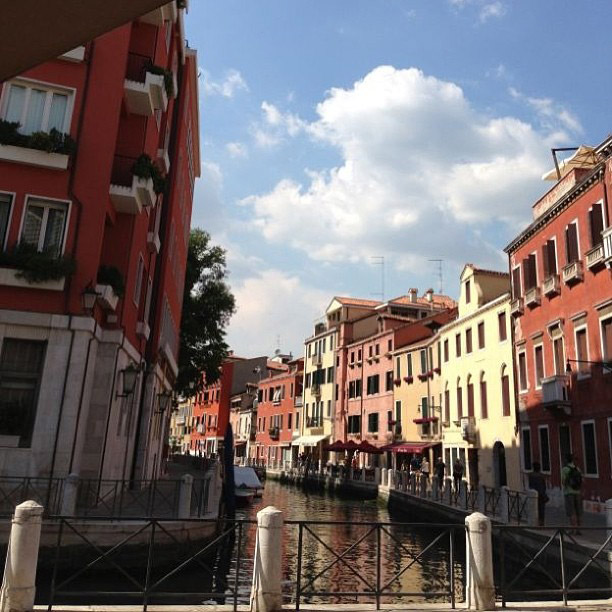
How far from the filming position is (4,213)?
14047mm

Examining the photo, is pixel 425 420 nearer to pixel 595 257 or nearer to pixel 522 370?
pixel 522 370

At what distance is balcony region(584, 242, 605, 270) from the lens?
64.9ft

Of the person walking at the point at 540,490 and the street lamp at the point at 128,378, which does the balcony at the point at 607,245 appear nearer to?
the person walking at the point at 540,490

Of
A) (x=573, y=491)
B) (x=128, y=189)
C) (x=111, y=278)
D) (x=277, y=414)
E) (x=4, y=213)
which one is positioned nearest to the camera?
(x=4, y=213)

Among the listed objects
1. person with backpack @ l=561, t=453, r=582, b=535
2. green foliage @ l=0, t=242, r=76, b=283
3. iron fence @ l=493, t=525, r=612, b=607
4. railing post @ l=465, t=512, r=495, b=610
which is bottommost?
iron fence @ l=493, t=525, r=612, b=607

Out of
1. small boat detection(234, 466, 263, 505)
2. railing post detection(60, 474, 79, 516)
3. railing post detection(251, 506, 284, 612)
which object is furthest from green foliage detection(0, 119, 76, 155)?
small boat detection(234, 466, 263, 505)

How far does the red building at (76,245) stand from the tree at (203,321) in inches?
674

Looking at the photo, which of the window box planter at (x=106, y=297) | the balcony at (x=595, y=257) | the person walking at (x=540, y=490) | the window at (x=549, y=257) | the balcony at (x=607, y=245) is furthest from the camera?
the window at (x=549, y=257)

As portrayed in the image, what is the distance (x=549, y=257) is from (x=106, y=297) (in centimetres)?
1830

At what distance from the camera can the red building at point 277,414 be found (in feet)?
209

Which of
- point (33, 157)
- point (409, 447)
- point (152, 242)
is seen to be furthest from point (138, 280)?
point (409, 447)

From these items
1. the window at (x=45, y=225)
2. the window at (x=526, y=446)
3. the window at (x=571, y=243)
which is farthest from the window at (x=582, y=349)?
the window at (x=45, y=225)

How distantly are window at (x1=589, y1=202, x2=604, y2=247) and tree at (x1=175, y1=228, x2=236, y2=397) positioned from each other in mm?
20874

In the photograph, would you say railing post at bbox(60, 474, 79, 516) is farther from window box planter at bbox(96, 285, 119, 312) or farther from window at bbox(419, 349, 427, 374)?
window at bbox(419, 349, 427, 374)
